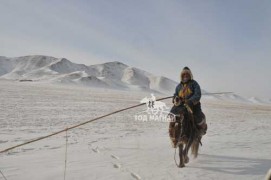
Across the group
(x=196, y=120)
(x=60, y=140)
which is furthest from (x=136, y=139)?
(x=196, y=120)

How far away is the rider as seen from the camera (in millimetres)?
6949

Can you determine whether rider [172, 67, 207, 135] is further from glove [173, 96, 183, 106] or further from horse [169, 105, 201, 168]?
horse [169, 105, 201, 168]

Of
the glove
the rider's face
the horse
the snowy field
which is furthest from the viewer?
the rider's face

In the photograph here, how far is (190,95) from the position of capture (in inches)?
281

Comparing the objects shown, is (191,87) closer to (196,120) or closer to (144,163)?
(196,120)

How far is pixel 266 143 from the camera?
10852mm

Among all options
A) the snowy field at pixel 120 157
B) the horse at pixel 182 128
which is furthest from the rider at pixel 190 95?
the snowy field at pixel 120 157

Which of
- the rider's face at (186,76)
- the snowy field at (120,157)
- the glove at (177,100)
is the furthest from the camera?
the rider's face at (186,76)

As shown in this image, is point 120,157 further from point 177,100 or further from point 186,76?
point 186,76

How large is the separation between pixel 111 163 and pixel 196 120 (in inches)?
84.9

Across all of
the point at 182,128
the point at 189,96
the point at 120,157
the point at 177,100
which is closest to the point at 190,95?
the point at 189,96

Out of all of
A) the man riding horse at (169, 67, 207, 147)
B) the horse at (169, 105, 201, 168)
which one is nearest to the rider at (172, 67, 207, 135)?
the man riding horse at (169, 67, 207, 147)

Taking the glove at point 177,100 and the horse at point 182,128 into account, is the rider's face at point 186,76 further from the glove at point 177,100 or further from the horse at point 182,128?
the horse at point 182,128

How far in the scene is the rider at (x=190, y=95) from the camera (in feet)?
22.8
